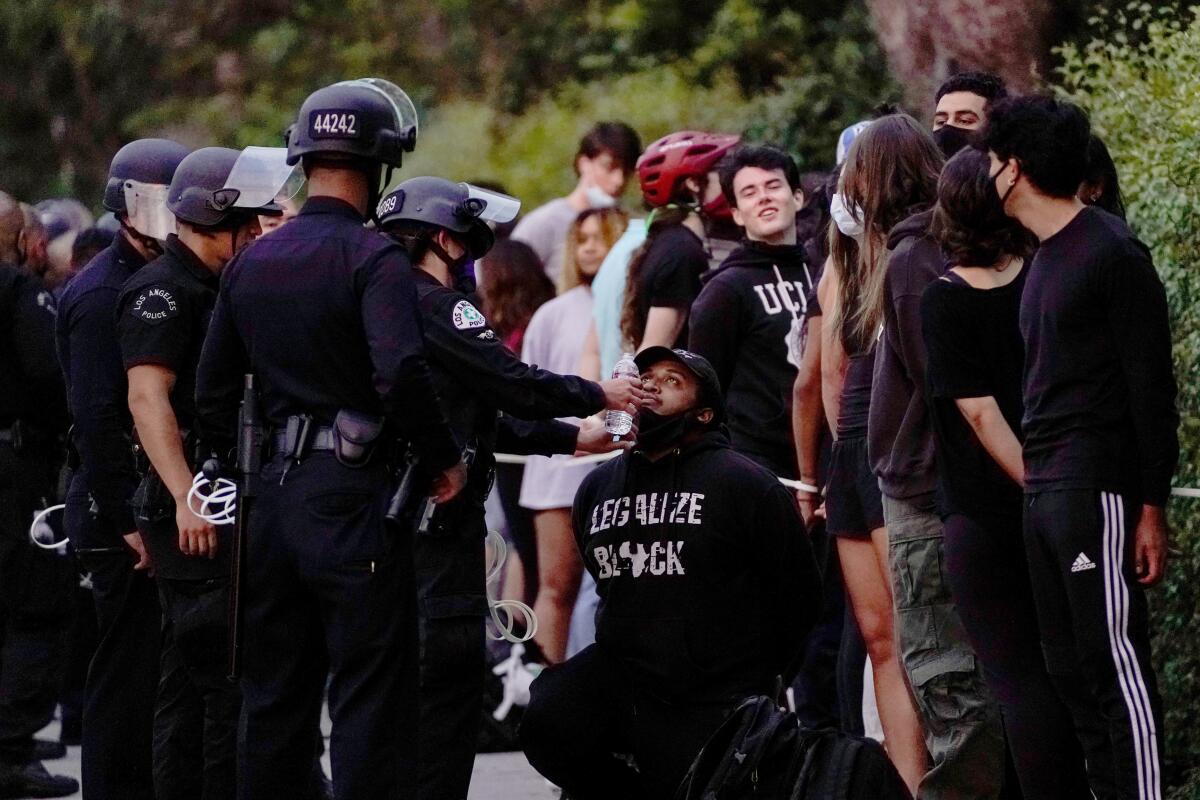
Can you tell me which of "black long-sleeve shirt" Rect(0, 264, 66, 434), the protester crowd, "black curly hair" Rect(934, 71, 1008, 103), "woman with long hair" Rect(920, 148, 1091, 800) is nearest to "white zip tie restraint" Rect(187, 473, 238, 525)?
the protester crowd

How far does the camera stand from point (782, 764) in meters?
5.66

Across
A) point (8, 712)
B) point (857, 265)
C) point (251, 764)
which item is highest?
point (857, 265)

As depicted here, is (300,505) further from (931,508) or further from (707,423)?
(931,508)

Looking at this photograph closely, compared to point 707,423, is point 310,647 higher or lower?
lower

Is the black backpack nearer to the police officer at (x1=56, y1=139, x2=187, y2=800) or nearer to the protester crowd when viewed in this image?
the protester crowd

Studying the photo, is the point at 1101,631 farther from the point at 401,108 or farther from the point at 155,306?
the point at 155,306

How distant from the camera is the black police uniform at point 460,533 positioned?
6.32 m

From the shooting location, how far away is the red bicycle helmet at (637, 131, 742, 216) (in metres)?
8.65

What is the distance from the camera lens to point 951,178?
588cm

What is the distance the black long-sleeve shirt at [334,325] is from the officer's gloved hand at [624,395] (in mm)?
675

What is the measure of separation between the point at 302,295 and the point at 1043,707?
2.18m

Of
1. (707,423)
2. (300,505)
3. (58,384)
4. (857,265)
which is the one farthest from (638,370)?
(58,384)

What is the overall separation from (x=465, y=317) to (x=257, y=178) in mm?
817

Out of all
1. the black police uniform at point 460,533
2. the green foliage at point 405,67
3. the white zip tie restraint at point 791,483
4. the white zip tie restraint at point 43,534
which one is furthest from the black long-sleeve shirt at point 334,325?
the green foliage at point 405,67
